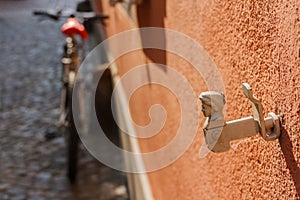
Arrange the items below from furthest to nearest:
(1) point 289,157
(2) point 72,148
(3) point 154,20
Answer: (2) point 72,148 < (3) point 154,20 < (1) point 289,157

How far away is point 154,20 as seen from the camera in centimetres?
206

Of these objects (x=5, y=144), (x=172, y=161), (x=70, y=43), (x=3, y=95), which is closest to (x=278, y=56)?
(x=172, y=161)

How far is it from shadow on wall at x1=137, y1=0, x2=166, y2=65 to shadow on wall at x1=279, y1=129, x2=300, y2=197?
103cm

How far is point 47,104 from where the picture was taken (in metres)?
4.16

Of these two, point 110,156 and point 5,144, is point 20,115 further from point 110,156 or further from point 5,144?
point 110,156

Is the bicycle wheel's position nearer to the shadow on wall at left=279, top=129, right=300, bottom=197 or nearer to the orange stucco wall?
the orange stucco wall

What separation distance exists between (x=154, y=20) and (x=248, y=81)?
112 cm

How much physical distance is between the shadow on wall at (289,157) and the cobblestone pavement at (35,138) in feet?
6.96

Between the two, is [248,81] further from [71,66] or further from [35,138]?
[35,138]

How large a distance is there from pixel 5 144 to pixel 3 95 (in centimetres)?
104

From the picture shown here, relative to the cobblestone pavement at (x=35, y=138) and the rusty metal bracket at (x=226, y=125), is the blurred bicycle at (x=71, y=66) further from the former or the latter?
the rusty metal bracket at (x=226, y=125)

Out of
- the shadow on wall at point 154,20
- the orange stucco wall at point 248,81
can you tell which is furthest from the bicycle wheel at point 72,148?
the orange stucco wall at point 248,81

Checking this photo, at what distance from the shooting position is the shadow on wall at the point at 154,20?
74.3 inches

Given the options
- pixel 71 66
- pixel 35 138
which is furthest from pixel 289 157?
pixel 35 138
